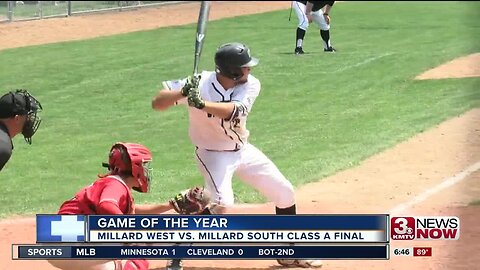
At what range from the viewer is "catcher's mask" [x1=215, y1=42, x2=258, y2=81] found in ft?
20.9

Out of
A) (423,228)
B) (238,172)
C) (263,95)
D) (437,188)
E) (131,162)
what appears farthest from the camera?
(263,95)

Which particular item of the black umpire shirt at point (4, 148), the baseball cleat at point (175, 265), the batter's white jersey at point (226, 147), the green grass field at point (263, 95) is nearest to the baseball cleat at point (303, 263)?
the batter's white jersey at point (226, 147)

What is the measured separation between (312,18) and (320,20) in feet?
1.19

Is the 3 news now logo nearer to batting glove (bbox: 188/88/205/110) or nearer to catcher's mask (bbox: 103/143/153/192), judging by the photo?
batting glove (bbox: 188/88/205/110)

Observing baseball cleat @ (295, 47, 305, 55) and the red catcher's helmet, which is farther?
baseball cleat @ (295, 47, 305, 55)

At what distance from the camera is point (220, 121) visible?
21.2ft

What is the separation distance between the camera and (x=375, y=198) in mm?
8602

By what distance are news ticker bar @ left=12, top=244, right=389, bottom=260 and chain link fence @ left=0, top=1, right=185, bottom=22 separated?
16.2ft

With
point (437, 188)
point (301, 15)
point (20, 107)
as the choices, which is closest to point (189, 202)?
point (20, 107)

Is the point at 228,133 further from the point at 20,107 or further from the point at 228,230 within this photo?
the point at 20,107

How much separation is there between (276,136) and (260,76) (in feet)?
5.38

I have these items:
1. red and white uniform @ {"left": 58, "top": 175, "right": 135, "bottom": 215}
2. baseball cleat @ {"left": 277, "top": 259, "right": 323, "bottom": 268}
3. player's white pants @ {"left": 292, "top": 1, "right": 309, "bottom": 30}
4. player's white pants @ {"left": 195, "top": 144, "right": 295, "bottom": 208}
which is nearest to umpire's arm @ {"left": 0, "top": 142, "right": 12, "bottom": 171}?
red and white uniform @ {"left": 58, "top": 175, "right": 135, "bottom": 215}

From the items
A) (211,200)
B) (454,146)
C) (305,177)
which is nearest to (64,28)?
(305,177)

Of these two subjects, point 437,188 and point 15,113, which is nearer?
point 15,113
